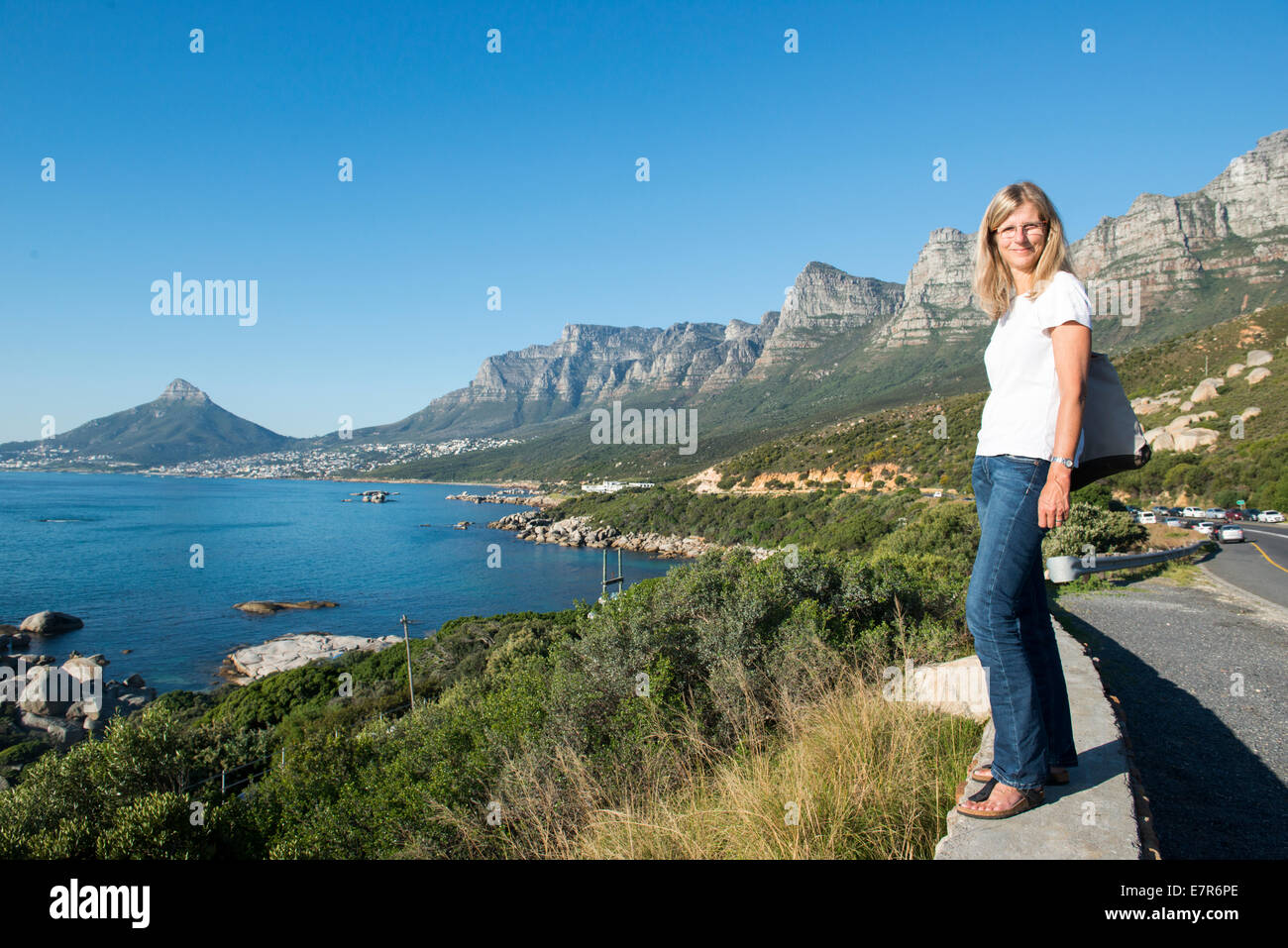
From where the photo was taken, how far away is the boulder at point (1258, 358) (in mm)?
36222

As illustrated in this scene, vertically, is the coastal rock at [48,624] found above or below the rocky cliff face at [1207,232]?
below

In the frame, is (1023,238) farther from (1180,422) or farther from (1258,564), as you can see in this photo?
(1180,422)

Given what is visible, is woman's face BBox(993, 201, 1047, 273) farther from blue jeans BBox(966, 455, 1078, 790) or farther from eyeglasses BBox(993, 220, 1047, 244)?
blue jeans BBox(966, 455, 1078, 790)

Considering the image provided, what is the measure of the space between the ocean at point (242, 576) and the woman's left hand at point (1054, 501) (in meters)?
19.1

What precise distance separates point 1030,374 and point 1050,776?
1.45m

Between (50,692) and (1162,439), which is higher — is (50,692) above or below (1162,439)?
below

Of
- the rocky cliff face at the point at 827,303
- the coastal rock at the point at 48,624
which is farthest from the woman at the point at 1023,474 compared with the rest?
the rocky cliff face at the point at 827,303

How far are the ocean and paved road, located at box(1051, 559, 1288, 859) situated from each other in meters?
15.6

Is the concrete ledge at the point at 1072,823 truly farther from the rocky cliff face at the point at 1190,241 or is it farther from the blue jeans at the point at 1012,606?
the rocky cliff face at the point at 1190,241

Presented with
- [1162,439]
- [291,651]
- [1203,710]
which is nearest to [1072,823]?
[1203,710]

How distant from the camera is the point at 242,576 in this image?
2092 inches
